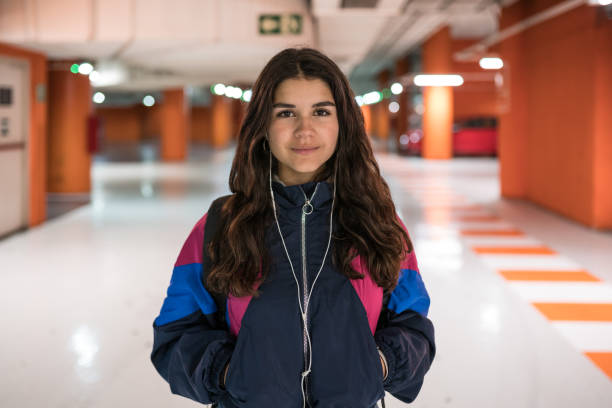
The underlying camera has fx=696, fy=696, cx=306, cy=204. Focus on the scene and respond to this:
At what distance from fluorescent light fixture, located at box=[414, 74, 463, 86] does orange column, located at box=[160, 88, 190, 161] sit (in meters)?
7.91

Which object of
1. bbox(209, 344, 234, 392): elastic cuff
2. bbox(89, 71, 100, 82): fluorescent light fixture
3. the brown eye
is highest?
bbox(89, 71, 100, 82): fluorescent light fixture

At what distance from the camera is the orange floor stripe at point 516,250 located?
25.9 ft

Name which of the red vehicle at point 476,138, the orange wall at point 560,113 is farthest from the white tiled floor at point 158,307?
the red vehicle at point 476,138

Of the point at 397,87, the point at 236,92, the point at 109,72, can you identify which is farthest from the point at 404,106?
the point at 109,72

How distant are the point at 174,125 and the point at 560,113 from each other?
49.8 ft

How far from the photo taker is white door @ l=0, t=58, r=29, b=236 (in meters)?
9.16

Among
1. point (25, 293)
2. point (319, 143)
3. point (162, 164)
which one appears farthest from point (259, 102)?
point (162, 164)

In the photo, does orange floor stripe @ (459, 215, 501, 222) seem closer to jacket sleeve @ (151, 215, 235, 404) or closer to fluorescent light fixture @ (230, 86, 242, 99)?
jacket sleeve @ (151, 215, 235, 404)

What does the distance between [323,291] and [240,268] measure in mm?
206

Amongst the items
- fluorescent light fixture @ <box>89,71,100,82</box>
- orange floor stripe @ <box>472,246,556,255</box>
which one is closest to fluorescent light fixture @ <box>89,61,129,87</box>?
fluorescent light fixture @ <box>89,71,100,82</box>

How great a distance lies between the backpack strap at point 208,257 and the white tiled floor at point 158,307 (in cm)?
204

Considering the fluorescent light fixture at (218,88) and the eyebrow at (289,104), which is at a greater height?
the fluorescent light fixture at (218,88)

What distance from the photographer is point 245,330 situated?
1.64m

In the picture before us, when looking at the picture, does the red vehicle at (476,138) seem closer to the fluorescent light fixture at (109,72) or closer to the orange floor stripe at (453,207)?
the fluorescent light fixture at (109,72)
